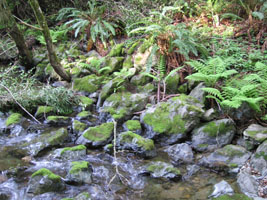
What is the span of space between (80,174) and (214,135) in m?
2.38

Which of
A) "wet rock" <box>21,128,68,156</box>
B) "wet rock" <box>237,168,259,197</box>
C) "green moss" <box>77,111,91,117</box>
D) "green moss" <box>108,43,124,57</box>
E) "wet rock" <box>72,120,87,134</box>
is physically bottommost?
"wet rock" <box>237,168,259,197</box>

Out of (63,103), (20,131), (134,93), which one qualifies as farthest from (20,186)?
(134,93)

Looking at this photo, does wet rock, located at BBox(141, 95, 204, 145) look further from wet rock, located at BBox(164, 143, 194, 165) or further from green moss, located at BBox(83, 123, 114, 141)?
green moss, located at BBox(83, 123, 114, 141)

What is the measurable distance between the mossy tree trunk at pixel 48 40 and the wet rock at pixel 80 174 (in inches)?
152

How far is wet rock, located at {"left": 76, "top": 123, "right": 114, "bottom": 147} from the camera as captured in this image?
443 centimetres

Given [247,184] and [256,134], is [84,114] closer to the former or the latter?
[256,134]

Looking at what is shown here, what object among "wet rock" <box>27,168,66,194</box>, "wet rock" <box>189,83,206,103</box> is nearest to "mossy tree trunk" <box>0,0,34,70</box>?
"wet rock" <box>27,168,66,194</box>

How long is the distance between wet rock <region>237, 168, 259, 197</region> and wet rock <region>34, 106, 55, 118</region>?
4325 mm

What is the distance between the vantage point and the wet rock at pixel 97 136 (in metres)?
4.43

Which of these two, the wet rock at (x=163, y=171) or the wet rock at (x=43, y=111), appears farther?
the wet rock at (x=43, y=111)

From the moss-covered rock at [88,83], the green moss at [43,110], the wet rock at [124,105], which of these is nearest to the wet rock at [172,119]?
the wet rock at [124,105]

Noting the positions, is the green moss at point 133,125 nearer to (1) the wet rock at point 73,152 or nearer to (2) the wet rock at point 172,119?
(2) the wet rock at point 172,119

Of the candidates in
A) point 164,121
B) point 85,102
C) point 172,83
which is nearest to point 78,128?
point 85,102

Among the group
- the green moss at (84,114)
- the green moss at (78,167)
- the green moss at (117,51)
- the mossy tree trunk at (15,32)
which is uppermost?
the mossy tree trunk at (15,32)
